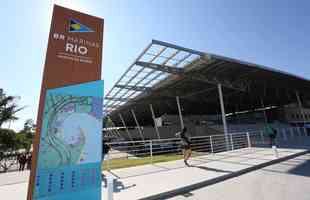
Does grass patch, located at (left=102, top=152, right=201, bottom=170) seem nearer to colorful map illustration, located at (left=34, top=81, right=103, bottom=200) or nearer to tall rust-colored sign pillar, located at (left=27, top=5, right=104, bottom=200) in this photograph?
colorful map illustration, located at (left=34, top=81, right=103, bottom=200)

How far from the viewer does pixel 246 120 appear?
3438 cm

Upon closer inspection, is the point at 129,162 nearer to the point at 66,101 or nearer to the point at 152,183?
the point at 152,183

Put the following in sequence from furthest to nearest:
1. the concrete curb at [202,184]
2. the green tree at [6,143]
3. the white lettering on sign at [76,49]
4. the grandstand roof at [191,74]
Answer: the green tree at [6,143]
the grandstand roof at [191,74]
the concrete curb at [202,184]
the white lettering on sign at [76,49]

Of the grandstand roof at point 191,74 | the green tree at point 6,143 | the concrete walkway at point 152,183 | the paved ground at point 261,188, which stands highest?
the grandstand roof at point 191,74

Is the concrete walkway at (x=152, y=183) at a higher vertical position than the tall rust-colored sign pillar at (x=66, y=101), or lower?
lower

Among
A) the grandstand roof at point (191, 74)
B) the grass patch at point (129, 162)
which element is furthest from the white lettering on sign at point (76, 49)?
the grandstand roof at point (191, 74)

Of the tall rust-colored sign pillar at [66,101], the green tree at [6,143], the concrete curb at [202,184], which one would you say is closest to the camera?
the tall rust-colored sign pillar at [66,101]

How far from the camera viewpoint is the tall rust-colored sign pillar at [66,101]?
268 cm

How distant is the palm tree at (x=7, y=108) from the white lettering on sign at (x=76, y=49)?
1643 centimetres

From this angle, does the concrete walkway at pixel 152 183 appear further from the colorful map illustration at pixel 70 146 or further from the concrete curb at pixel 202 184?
the colorful map illustration at pixel 70 146

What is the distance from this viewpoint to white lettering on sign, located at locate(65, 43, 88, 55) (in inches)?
122

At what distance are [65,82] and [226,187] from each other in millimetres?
4564

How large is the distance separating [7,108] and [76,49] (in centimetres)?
1688

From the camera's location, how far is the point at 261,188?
4141 millimetres
